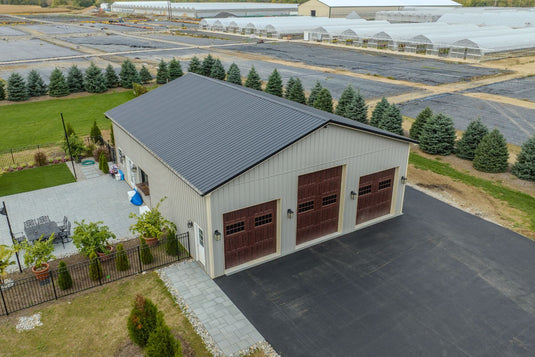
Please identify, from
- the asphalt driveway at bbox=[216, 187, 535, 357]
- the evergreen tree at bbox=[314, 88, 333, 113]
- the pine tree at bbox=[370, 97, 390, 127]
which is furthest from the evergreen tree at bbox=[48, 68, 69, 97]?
the asphalt driveway at bbox=[216, 187, 535, 357]

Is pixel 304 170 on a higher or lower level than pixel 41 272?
higher

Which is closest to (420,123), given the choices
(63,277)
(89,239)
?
(89,239)

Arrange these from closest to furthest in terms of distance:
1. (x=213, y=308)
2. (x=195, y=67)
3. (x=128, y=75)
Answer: (x=213, y=308), (x=128, y=75), (x=195, y=67)

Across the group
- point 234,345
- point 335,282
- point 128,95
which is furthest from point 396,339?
point 128,95

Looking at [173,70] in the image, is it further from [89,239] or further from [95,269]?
[95,269]

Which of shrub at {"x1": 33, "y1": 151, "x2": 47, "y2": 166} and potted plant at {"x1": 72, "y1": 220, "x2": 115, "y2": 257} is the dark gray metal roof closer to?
potted plant at {"x1": 72, "y1": 220, "x2": 115, "y2": 257}
